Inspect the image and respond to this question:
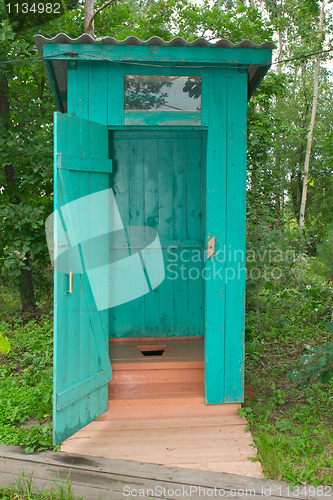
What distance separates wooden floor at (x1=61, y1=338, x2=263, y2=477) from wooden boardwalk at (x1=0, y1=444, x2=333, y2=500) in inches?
3.5

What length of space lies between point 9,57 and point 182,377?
4.38 m

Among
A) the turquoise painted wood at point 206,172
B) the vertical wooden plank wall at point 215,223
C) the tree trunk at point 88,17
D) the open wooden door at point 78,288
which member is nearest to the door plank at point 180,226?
the turquoise painted wood at point 206,172

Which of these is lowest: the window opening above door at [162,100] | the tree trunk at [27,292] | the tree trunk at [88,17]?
the tree trunk at [27,292]

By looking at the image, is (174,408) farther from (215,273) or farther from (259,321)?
(259,321)

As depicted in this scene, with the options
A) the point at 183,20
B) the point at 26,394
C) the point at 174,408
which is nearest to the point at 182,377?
the point at 174,408

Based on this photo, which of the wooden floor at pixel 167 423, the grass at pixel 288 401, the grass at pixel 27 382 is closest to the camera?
the grass at pixel 288 401

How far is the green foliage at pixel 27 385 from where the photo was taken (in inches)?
112

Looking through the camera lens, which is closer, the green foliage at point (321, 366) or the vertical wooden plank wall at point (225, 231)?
the green foliage at point (321, 366)

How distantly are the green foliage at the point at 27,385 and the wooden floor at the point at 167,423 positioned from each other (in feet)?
1.02

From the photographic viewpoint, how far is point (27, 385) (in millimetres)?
3697

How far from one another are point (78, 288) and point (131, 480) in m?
1.36

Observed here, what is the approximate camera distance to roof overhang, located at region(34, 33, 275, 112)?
2910mm

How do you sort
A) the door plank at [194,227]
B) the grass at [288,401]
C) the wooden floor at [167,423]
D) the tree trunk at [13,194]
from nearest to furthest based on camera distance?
the grass at [288,401] → the wooden floor at [167,423] → the door plank at [194,227] → the tree trunk at [13,194]

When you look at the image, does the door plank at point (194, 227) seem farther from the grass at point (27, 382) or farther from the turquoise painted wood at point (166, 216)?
the grass at point (27, 382)
